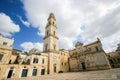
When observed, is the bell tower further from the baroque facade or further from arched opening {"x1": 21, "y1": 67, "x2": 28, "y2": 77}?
arched opening {"x1": 21, "y1": 67, "x2": 28, "y2": 77}

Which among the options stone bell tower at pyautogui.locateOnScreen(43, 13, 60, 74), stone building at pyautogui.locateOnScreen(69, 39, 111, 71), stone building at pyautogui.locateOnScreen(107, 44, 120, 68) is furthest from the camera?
stone building at pyautogui.locateOnScreen(107, 44, 120, 68)

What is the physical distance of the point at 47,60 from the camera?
27.5m

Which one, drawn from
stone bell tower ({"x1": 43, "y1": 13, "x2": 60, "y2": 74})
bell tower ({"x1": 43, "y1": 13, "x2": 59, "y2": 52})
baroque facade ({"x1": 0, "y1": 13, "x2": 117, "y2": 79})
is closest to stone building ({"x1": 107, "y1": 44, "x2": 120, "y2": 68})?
baroque facade ({"x1": 0, "y1": 13, "x2": 117, "y2": 79})

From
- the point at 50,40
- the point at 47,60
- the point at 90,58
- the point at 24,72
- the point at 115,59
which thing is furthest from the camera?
the point at 115,59

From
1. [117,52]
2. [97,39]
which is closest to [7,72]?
[97,39]

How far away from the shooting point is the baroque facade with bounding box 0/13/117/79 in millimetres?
19578

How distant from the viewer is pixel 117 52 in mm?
37688

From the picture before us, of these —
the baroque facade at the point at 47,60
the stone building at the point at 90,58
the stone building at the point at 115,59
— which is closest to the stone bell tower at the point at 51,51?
the baroque facade at the point at 47,60

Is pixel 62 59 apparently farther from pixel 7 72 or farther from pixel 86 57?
pixel 7 72

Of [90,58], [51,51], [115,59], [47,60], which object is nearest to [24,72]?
[47,60]

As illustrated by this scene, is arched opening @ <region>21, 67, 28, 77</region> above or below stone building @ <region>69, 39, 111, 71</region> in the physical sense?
below

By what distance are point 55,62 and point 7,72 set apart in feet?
50.0

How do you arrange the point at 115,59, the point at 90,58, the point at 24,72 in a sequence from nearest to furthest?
the point at 24,72, the point at 90,58, the point at 115,59

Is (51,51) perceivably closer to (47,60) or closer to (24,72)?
(47,60)
